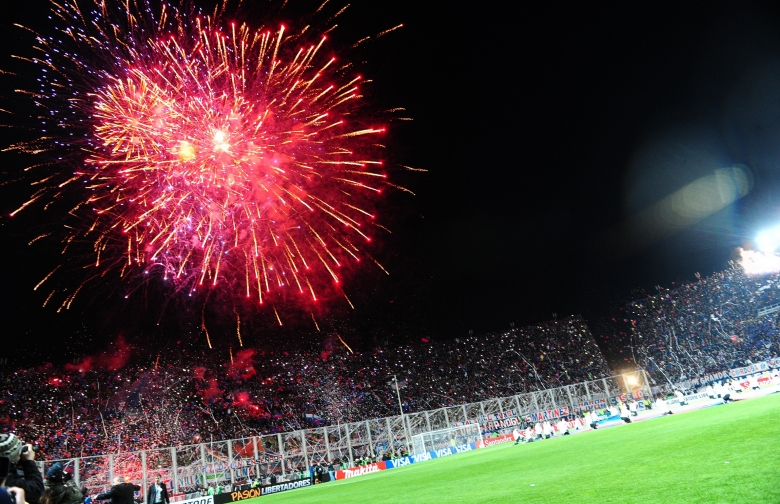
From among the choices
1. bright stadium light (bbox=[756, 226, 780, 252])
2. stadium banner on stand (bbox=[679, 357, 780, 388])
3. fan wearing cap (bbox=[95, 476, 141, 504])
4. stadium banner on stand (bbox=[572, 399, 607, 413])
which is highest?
bright stadium light (bbox=[756, 226, 780, 252])

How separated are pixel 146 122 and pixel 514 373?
169ft

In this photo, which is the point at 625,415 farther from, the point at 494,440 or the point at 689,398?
the point at 494,440

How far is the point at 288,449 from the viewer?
1681 inches

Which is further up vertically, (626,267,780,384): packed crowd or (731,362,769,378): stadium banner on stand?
(626,267,780,384): packed crowd

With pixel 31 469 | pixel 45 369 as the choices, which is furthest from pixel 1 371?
pixel 31 469

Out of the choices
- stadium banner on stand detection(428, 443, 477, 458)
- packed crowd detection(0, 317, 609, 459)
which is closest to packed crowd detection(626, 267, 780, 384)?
packed crowd detection(0, 317, 609, 459)

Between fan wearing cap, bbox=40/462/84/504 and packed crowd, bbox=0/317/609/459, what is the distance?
3239cm

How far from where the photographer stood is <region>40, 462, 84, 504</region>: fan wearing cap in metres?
5.82

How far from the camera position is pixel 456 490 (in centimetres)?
1261

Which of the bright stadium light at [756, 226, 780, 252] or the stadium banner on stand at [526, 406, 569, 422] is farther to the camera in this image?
the bright stadium light at [756, 226, 780, 252]

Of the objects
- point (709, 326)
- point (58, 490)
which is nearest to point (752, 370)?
point (709, 326)

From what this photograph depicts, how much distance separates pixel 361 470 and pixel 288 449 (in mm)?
11234

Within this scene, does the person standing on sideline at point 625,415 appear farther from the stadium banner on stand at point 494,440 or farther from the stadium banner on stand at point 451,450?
the stadium banner on stand at point 451,450

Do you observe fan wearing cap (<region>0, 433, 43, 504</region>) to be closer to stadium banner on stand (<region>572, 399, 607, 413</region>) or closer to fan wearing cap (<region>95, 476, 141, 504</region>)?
fan wearing cap (<region>95, 476, 141, 504</region>)
